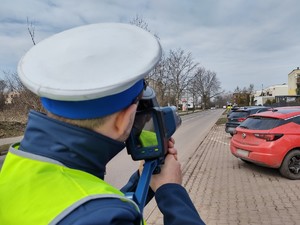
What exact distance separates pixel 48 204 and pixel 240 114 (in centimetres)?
1681

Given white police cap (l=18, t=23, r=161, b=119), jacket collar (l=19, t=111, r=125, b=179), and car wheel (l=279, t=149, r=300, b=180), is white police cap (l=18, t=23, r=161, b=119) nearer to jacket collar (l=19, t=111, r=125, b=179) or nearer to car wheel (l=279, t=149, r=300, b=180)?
jacket collar (l=19, t=111, r=125, b=179)

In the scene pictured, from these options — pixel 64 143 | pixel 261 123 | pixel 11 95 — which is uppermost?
pixel 11 95

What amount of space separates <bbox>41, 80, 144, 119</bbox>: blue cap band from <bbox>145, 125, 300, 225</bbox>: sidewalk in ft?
13.3

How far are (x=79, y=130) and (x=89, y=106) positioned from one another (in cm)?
7

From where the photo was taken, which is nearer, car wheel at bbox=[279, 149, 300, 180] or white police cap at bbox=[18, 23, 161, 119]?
white police cap at bbox=[18, 23, 161, 119]

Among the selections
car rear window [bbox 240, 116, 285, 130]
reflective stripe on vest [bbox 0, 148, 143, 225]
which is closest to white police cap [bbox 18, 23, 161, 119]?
reflective stripe on vest [bbox 0, 148, 143, 225]

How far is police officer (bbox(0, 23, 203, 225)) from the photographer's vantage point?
2.71 ft

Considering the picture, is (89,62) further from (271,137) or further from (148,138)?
(271,137)

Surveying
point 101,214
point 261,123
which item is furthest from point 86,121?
point 261,123

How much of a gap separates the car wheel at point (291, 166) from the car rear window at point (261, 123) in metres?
0.73

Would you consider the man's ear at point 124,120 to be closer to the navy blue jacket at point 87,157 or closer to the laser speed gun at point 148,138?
the navy blue jacket at point 87,157

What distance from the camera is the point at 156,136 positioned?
122 cm

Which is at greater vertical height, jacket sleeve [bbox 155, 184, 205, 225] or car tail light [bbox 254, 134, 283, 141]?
jacket sleeve [bbox 155, 184, 205, 225]

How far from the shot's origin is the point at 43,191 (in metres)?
0.84
